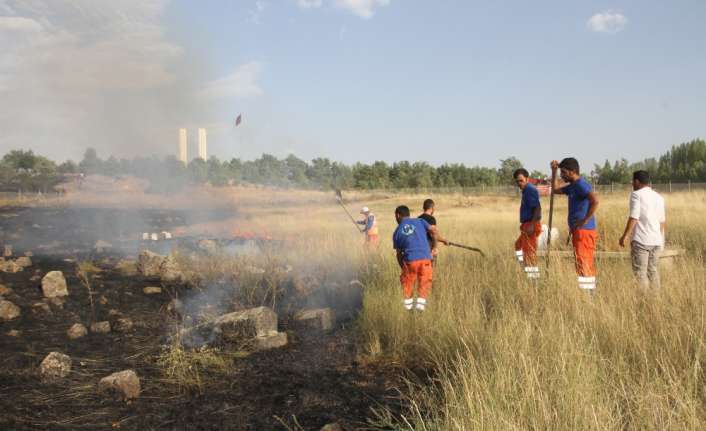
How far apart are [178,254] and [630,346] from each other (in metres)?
9.23

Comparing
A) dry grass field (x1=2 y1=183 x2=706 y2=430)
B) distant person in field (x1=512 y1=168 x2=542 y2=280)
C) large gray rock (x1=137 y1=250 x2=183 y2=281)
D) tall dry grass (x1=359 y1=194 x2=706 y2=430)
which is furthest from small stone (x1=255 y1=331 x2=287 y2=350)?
large gray rock (x1=137 y1=250 x2=183 y2=281)

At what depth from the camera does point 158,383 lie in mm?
4941

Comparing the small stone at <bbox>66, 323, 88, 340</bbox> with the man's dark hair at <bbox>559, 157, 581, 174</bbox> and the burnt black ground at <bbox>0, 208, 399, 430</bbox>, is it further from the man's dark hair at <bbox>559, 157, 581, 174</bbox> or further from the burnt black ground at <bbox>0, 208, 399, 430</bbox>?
the man's dark hair at <bbox>559, 157, 581, 174</bbox>

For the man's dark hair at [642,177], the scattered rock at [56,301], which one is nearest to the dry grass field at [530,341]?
the man's dark hair at [642,177]

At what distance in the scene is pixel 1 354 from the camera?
5703mm

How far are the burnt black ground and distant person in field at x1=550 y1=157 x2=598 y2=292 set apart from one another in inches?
95.4

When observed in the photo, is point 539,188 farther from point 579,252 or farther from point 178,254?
point 178,254

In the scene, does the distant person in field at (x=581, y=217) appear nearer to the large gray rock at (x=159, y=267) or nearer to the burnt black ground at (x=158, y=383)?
the burnt black ground at (x=158, y=383)

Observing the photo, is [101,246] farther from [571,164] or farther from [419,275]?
[571,164]

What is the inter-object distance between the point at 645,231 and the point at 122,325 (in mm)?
6673

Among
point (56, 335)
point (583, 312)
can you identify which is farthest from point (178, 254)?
point (583, 312)

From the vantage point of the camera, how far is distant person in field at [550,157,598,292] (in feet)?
18.2

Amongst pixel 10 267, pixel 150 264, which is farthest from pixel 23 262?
pixel 150 264

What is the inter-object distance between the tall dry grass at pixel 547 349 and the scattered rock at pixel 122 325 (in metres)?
3.24
